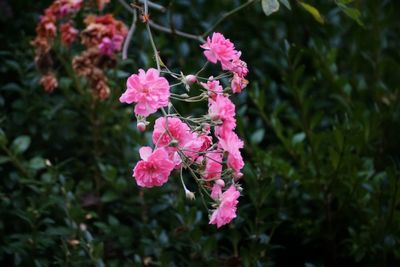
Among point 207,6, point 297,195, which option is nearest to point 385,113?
point 297,195

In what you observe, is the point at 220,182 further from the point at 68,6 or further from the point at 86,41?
the point at 68,6

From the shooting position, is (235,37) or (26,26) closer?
(26,26)

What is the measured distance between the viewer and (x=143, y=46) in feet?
7.57

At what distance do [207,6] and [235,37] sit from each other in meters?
0.18

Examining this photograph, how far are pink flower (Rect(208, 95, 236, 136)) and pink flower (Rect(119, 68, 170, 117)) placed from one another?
9cm

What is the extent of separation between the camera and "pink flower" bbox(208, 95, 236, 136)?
1.17 m

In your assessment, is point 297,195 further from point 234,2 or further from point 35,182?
point 234,2

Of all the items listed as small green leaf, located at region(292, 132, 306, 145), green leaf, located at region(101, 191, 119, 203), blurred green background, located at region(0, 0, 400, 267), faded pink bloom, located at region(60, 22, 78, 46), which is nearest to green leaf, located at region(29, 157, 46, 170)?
blurred green background, located at region(0, 0, 400, 267)

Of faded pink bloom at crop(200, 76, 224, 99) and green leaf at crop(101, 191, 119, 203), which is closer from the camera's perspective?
faded pink bloom at crop(200, 76, 224, 99)

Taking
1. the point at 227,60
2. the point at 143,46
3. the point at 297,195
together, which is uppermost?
the point at 227,60

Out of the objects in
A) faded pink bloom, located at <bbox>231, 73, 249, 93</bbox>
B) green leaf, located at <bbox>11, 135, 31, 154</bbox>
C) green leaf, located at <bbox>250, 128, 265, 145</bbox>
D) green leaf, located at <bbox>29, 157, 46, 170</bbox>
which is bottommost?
green leaf, located at <bbox>250, 128, 265, 145</bbox>

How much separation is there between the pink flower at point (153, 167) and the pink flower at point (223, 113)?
0.11 metres

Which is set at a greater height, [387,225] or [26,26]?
[26,26]

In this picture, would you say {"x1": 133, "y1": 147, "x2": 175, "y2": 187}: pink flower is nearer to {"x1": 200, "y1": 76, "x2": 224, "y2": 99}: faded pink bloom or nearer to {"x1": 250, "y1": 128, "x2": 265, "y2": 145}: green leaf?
{"x1": 200, "y1": 76, "x2": 224, "y2": 99}: faded pink bloom
